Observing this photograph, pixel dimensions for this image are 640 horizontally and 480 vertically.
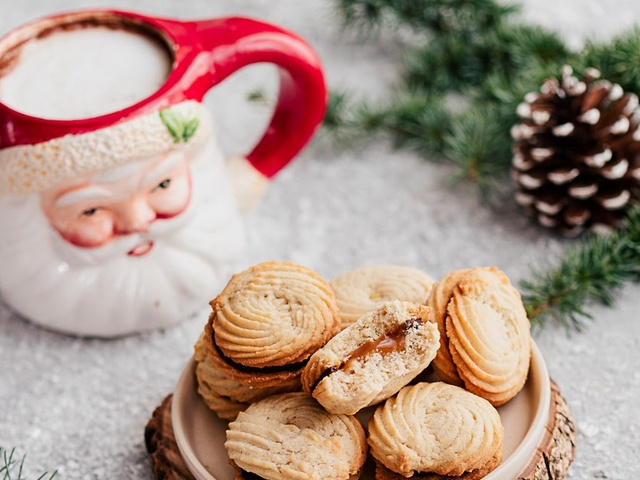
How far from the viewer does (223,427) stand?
71 centimetres

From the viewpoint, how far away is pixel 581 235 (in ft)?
3.37

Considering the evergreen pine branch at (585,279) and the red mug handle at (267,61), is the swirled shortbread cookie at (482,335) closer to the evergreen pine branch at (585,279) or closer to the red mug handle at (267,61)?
the evergreen pine branch at (585,279)

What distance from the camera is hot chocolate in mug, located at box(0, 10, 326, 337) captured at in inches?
31.0

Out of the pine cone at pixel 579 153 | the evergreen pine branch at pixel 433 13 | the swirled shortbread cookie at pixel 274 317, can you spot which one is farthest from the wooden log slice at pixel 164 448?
the evergreen pine branch at pixel 433 13

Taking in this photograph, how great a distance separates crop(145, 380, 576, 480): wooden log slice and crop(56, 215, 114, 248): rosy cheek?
0.18 m

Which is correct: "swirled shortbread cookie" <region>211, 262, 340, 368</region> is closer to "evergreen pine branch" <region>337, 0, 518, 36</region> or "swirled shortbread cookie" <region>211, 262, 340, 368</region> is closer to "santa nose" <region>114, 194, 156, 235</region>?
"santa nose" <region>114, 194, 156, 235</region>

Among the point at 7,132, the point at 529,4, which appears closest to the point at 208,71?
the point at 7,132

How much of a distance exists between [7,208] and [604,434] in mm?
599

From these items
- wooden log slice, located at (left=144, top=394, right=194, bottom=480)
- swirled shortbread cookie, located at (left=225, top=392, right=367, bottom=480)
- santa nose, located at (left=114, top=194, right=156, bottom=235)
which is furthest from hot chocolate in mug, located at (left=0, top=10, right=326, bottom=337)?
swirled shortbread cookie, located at (left=225, top=392, right=367, bottom=480)

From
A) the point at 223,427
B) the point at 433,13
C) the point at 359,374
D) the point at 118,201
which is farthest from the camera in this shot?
the point at 433,13

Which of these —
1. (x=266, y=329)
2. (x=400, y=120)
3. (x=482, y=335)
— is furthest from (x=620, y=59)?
(x=266, y=329)

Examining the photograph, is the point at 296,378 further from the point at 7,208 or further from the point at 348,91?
the point at 348,91

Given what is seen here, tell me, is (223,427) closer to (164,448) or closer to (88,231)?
(164,448)

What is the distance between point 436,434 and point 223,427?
0.19 meters
